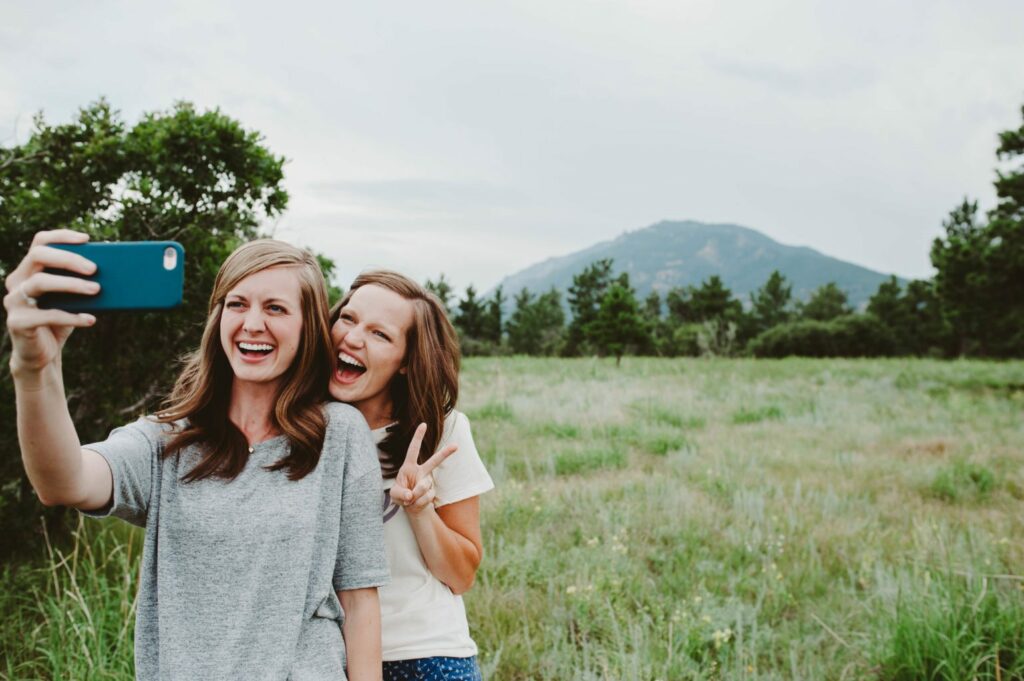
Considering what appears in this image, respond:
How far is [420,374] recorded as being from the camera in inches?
81.0

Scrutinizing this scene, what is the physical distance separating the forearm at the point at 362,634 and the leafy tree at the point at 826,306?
219 feet

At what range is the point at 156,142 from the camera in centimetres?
375

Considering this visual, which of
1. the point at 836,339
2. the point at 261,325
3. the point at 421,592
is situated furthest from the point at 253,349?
the point at 836,339

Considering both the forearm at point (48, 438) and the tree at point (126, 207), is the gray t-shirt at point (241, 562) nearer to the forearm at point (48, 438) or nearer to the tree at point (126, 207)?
the forearm at point (48, 438)

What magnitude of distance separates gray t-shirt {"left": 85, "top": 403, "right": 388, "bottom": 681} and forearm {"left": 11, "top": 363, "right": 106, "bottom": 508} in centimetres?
12

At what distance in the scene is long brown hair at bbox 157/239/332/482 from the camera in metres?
1.62

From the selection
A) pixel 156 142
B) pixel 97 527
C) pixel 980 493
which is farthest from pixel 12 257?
pixel 980 493

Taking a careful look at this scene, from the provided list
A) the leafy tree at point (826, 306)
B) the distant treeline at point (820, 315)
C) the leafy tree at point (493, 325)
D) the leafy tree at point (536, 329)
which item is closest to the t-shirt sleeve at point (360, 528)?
the distant treeline at point (820, 315)

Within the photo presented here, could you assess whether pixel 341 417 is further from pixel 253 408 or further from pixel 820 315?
pixel 820 315

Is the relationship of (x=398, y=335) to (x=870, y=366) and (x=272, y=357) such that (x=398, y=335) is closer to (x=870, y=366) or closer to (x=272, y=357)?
(x=272, y=357)

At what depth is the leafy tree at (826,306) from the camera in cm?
6301

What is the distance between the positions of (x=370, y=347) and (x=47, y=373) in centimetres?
84

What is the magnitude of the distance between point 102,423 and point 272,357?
107 inches

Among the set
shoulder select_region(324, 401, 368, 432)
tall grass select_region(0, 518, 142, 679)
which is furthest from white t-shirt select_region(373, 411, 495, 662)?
tall grass select_region(0, 518, 142, 679)
